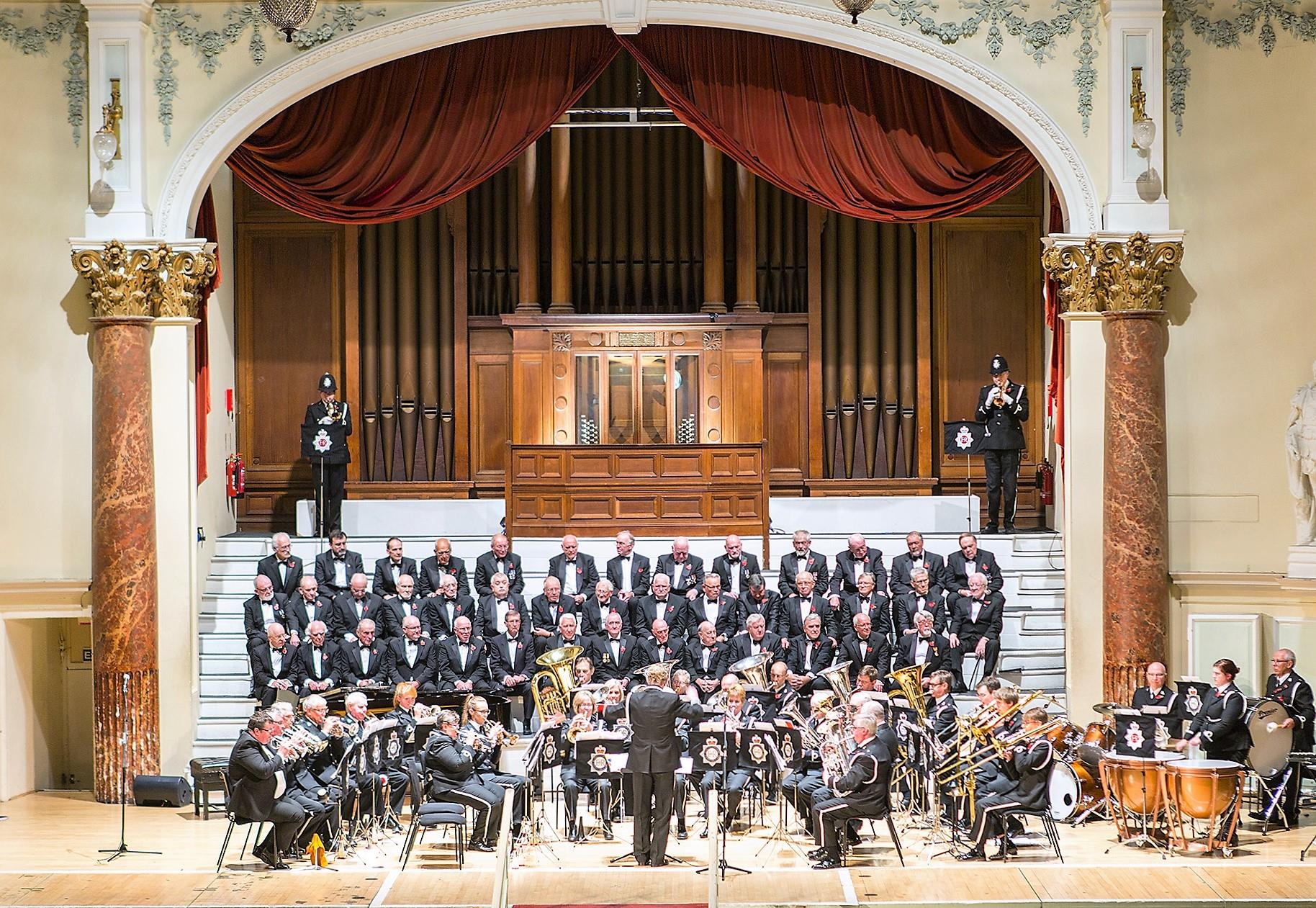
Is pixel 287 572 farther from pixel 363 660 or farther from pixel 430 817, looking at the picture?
pixel 430 817

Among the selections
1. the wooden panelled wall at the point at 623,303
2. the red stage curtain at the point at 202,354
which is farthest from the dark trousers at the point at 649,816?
the wooden panelled wall at the point at 623,303

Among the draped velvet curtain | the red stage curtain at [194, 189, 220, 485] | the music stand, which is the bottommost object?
the music stand

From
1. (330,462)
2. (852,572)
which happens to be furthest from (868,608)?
(330,462)

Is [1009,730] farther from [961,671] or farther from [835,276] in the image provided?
[835,276]

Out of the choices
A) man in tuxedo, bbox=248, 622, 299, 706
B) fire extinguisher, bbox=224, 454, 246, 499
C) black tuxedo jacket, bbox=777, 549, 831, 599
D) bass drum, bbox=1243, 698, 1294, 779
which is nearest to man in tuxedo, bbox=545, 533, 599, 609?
black tuxedo jacket, bbox=777, 549, 831, 599

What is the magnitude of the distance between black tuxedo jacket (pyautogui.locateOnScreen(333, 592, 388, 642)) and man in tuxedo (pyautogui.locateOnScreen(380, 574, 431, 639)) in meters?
0.02

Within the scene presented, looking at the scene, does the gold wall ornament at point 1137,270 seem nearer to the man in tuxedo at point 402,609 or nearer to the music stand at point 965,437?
the music stand at point 965,437

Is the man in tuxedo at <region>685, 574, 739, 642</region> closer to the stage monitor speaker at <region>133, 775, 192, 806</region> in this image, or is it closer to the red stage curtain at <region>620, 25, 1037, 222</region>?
the red stage curtain at <region>620, 25, 1037, 222</region>

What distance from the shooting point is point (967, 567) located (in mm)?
11516

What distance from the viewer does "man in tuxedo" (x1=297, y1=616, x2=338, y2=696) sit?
421 inches

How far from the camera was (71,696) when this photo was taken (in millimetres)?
11633

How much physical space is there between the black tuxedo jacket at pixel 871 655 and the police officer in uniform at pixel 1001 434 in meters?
2.82

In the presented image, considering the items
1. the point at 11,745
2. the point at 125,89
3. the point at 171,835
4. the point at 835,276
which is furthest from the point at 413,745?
the point at 835,276

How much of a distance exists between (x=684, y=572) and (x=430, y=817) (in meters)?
3.54
